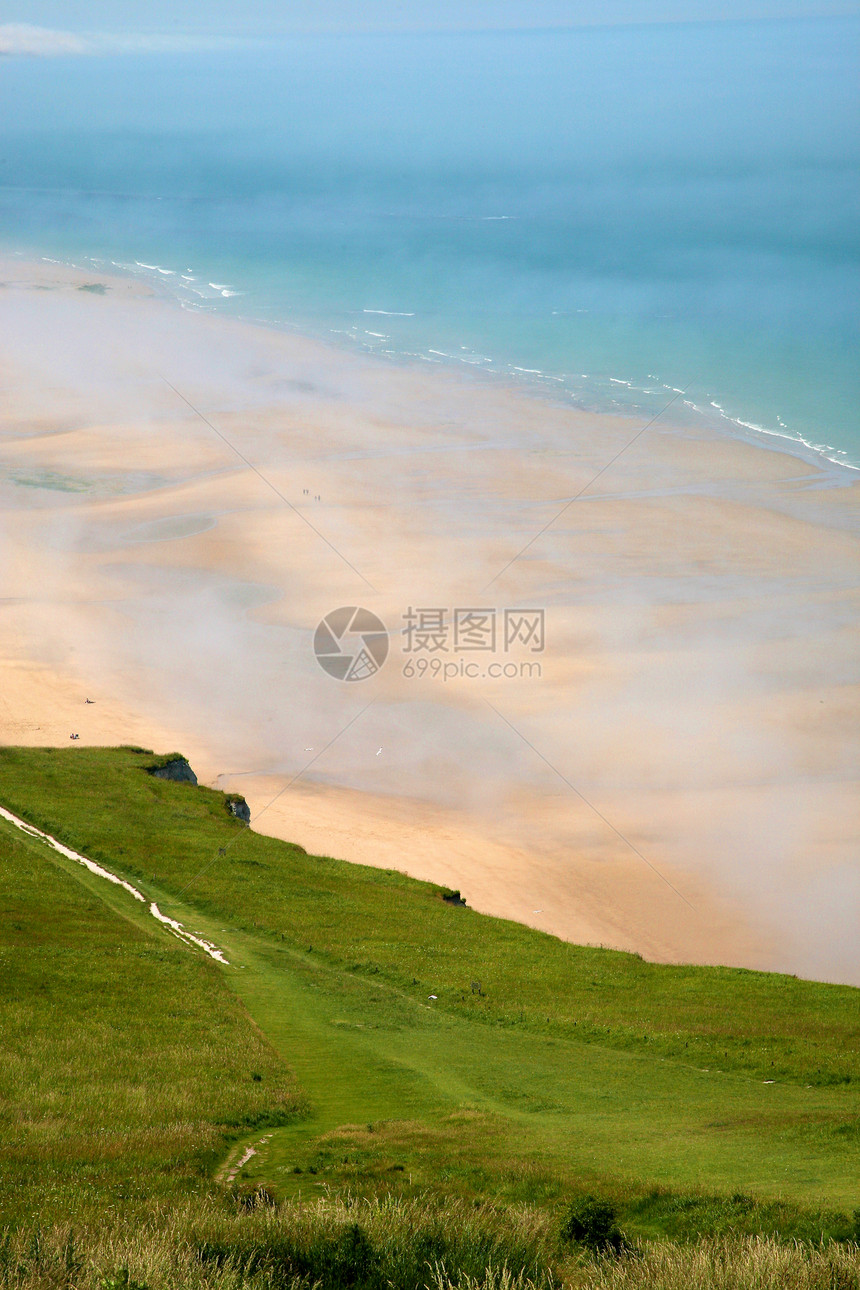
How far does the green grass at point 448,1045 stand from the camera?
601 inches

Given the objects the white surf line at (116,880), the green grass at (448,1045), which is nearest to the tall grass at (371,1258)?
the green grass at (448,1045)

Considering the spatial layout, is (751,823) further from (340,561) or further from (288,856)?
(340,561)

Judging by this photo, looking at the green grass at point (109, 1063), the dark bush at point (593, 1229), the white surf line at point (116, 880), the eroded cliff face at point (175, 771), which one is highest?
the dark bush at point (593, 1229)

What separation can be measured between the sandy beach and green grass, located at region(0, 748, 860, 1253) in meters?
8.70

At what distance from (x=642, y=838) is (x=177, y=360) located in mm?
100533

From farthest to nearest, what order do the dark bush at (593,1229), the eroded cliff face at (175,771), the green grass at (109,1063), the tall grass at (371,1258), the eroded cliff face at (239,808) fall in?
the eroded cliff face at (175,771), the eroded cliff face at (239,808), the green grass at (109,1063), the dark bush at (593,1229), the tall grass at (371,1258)

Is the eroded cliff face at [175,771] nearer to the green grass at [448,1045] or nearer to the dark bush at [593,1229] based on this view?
the green grass at [448,1045]

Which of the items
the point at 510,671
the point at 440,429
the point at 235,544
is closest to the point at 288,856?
the point at 510,671

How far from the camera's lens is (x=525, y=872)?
44.1m
